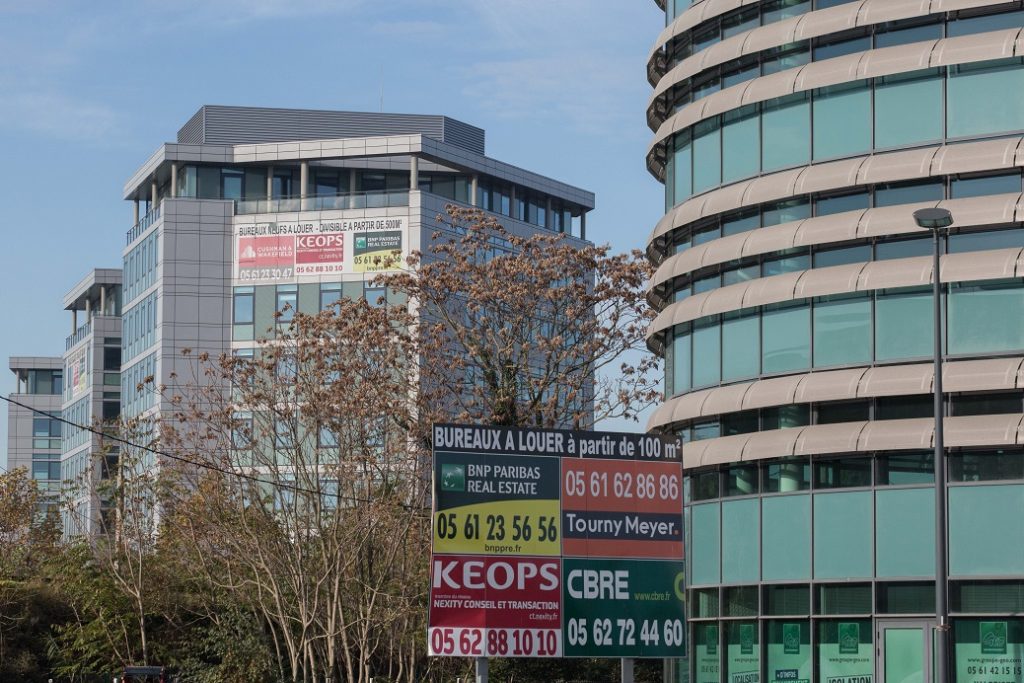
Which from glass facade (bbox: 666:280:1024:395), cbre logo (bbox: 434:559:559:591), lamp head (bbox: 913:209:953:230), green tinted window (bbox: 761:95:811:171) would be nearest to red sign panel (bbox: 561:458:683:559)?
cbre logo (bbox: 434:559:559:591)

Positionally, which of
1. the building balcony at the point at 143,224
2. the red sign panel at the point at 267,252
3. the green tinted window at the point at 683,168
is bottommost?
the green tinted window at the point at 683,168

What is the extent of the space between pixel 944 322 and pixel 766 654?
8.21m

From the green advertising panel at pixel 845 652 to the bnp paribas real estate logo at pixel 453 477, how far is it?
→ 1222 centimetres

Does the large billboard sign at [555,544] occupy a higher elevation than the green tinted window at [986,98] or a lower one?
lower

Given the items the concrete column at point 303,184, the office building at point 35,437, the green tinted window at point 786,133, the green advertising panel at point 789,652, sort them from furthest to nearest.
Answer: the office building at point 35,437, the concrete column at point 303,184, the green tinted window at point 786,133, the green advertising panel at point 789,652

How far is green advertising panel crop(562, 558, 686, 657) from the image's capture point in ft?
88.1

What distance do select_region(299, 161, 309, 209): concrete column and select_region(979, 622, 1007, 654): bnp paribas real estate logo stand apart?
61.4 metres

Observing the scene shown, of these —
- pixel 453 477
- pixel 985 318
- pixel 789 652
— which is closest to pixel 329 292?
pixel 789 652

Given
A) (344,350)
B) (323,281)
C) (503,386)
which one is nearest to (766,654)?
(503,386)

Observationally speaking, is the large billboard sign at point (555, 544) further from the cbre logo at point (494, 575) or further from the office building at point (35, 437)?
the office building at point (35, 437)

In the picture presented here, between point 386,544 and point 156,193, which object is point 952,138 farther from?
point 156,193

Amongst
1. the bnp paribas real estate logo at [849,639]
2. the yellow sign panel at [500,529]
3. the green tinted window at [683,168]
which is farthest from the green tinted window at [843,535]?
the yellow sign panel at [500,529]

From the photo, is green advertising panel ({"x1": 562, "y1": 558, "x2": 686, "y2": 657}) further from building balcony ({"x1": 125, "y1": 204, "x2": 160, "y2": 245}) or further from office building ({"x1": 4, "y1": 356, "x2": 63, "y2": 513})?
office building ({"x1": 4, "y1": 356, "x2": 63, "y2": 513})

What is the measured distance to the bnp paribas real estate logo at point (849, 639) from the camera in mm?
34562
